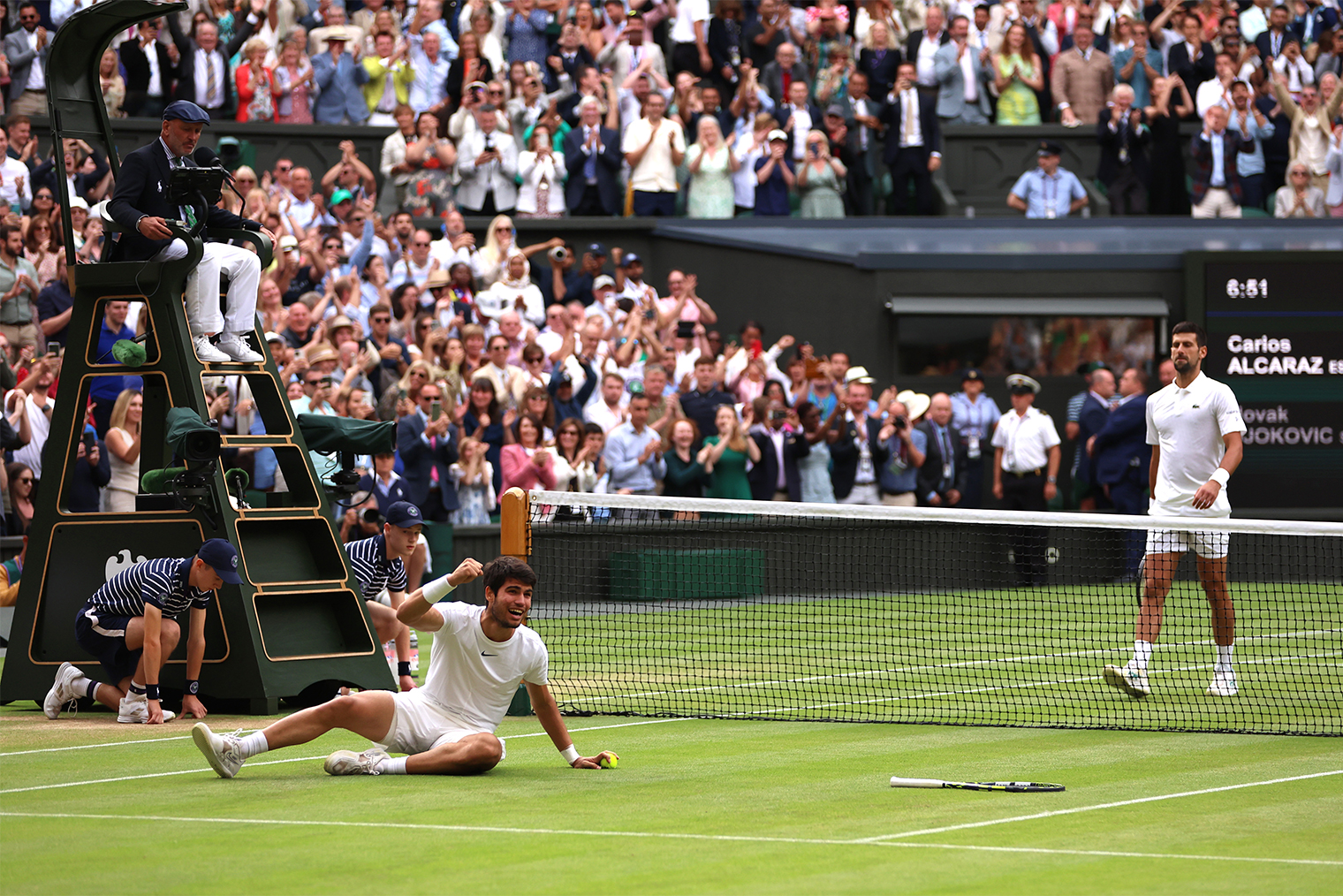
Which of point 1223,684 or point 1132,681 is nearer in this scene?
point 1132,681

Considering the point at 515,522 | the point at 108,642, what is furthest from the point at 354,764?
the point at 108,642

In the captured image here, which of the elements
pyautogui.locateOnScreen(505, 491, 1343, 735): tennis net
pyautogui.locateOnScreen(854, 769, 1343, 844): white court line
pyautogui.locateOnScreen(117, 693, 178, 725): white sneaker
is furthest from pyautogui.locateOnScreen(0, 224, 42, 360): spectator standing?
pyautogui.locateOnScreen(854, 769, 1343, 844): white court line

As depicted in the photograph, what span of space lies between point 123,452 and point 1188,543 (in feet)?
27.1

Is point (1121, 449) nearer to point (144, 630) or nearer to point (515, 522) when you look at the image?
point (515, 522)

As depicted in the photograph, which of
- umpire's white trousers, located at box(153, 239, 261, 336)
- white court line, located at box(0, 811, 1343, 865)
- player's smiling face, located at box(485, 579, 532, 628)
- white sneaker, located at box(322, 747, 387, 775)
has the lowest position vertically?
white sneaker, located at box(322, 747, 387, 775)

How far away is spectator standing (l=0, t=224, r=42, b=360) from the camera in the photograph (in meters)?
18.9

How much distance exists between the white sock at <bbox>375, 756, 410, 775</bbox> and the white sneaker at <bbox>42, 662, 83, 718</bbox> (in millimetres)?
3673

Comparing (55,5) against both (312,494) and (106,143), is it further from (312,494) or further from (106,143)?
(312,494)

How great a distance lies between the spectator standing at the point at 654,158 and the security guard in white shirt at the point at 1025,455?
5239 mm

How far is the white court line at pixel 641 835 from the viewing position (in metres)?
7.73

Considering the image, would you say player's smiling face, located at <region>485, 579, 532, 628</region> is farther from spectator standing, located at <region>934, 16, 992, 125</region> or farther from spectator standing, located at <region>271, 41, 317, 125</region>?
spectator standing, located at <region>934, 16, 992, 125</region>

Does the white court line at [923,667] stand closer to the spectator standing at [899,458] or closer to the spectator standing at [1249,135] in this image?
the spectator standing at [899,458]

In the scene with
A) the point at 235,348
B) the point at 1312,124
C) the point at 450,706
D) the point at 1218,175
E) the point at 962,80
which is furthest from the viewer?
the point at 962,80

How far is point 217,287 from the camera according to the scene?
13.4 metres
